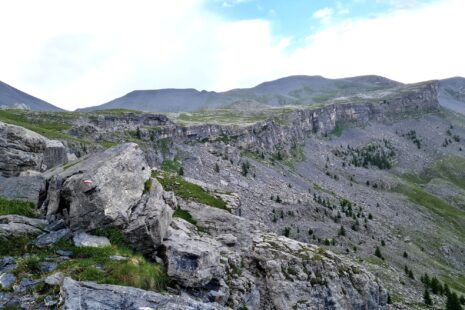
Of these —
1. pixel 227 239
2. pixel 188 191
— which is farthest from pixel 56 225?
pixel 188 191

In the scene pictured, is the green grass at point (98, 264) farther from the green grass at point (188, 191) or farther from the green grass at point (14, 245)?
the green grass at point (188, 191)

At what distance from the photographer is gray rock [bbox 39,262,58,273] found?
17250mm

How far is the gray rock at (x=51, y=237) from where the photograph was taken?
63.7 feet

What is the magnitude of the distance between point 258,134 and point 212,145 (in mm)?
38985

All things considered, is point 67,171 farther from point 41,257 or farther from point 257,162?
point 257,162

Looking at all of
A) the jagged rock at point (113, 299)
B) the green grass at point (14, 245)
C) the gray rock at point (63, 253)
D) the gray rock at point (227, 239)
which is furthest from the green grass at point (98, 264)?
the gray rock at point (227, 239)

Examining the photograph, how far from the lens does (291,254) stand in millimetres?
30859

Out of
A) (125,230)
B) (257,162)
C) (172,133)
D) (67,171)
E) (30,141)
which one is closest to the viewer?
(125,230)

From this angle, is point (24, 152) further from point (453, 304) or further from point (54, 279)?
point (453, 304)

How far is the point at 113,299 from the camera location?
15.2 metres

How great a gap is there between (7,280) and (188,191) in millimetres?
23614

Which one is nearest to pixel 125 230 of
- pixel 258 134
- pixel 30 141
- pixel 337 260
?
pixel 30 141

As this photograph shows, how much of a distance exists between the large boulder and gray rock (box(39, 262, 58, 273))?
57.2 feet

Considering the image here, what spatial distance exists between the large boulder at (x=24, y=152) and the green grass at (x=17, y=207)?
316 inches
